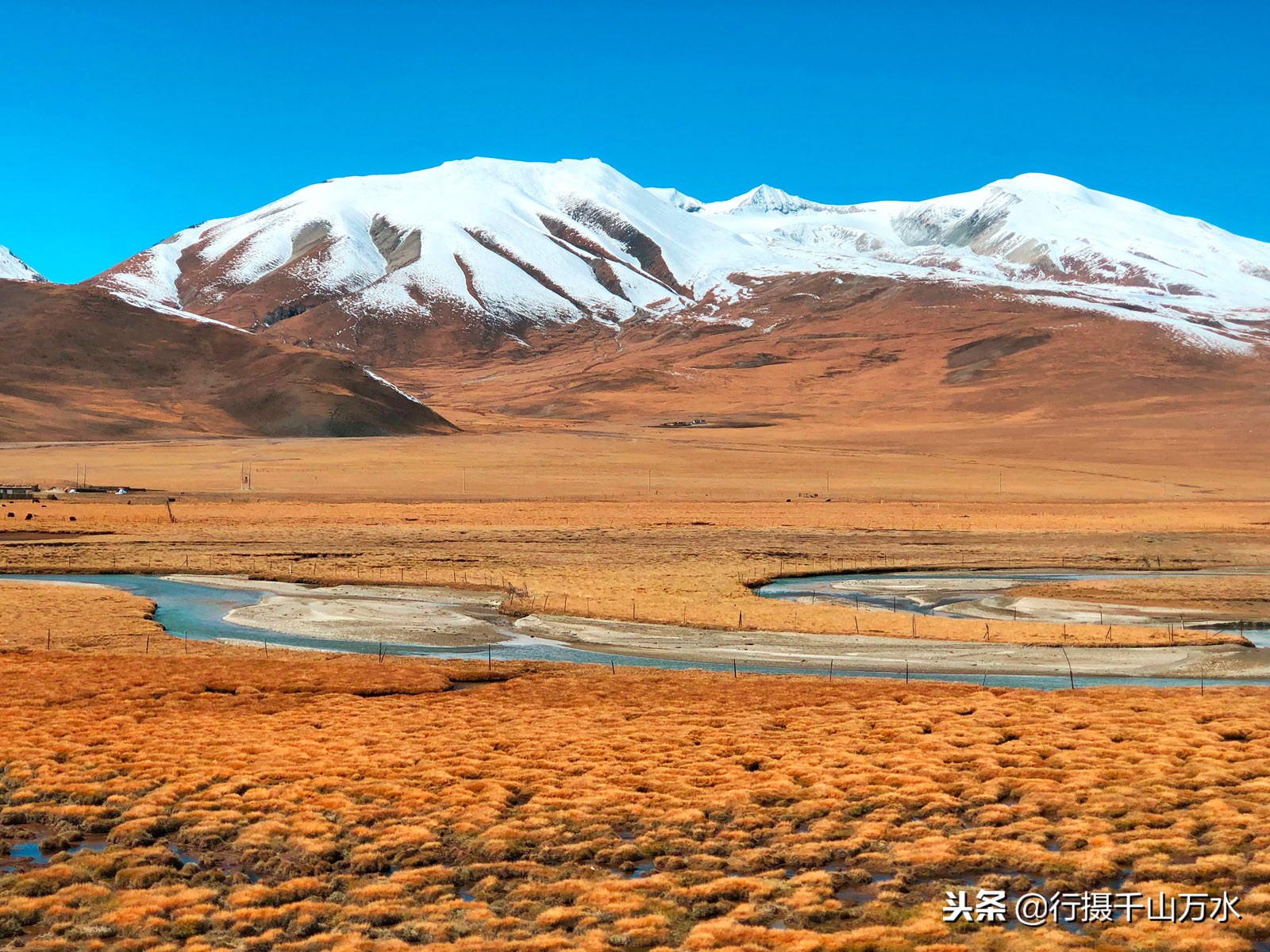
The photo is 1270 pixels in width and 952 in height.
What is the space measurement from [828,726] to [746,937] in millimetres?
10336

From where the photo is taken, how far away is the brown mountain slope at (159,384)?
155875 mm

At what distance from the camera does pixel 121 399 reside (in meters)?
168

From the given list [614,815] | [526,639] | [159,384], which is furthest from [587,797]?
[159,384]

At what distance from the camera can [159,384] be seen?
180 metres

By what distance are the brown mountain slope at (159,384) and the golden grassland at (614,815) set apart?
450 feet

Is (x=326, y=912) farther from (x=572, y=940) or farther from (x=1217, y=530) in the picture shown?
(x=1217, y=530)

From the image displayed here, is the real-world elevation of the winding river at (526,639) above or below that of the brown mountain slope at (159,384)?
below

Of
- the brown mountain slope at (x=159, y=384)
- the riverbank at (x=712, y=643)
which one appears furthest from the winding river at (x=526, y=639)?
the brown mountain slope at (x=159, y=384)

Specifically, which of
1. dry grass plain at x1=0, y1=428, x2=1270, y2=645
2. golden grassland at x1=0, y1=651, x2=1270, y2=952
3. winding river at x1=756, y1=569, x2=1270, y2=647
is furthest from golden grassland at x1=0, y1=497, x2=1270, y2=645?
golden grassland at x1=0, y1=651, x2=1270, y2=952

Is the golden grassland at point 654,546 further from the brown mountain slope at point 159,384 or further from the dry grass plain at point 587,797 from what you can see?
the brown mountain slope at point 159,384

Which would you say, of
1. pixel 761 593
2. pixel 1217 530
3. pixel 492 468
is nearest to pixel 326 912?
pixel 761 593

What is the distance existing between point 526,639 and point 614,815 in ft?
65.6

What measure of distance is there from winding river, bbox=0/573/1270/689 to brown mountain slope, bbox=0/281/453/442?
360 ft

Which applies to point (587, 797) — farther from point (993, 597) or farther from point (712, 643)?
point (993, 597)
